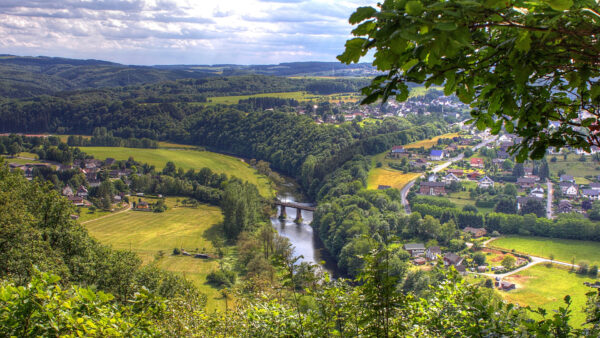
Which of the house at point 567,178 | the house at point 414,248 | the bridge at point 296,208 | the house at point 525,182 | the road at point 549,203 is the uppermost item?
the house at point 567,178

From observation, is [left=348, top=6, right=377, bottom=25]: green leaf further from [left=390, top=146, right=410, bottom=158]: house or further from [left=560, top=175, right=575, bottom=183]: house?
[left=390, top=146, right=410, bottom=158]: house

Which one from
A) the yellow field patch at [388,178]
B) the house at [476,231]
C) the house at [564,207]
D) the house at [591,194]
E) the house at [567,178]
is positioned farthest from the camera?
the yellow field patch at [388,178]

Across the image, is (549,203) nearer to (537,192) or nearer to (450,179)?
(537,192)

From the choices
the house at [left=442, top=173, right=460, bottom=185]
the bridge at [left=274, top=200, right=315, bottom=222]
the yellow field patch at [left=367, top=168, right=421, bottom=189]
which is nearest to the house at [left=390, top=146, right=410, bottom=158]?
Result: the yellow field patch at [left=367, top=168, right=421, bottom=189]

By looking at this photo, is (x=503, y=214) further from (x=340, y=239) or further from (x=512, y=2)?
(x=512, y=2)

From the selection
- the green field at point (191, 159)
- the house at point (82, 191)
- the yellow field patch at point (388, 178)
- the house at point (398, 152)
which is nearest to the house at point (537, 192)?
the yellow field patch at point (388, 178)

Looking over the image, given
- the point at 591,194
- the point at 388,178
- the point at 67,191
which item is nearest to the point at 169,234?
the point at 67,191

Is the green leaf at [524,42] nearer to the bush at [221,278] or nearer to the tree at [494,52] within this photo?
the tree at [494,52]
